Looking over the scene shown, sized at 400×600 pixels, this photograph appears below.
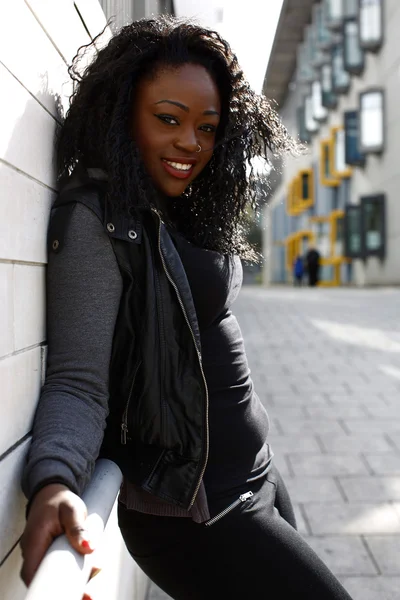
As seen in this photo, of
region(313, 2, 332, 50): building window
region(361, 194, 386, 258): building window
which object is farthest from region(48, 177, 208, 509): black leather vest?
region(313, 2, 332, 50): building window

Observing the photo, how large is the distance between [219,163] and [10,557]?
3.36 ft

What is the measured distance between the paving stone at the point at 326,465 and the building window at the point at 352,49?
81.6 ft

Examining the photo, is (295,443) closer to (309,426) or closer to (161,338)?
(309,426)

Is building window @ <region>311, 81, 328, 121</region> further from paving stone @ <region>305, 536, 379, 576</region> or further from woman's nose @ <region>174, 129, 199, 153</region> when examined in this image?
woman's nose @ <region>174, 129, 199, 153</region>

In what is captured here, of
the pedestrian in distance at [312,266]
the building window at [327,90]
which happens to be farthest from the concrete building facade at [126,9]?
the building window at [327,90]

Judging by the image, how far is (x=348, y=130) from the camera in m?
28.1

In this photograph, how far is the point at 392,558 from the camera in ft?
10.8

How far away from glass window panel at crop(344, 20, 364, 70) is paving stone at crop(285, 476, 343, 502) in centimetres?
2569

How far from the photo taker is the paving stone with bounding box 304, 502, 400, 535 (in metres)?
3.58

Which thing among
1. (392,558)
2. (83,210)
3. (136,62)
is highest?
(136,62)

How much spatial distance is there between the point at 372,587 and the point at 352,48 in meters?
27.5

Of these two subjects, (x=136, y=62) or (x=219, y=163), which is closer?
(x=136, y=62)

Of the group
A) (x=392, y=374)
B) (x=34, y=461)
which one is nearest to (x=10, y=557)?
(x=34, y=461)

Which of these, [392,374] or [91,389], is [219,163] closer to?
[91,389]
